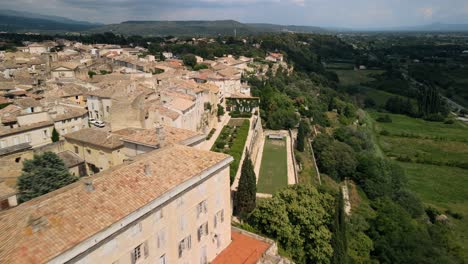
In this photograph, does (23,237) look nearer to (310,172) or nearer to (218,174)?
(218,174)

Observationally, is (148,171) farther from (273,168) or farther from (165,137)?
(273,168)

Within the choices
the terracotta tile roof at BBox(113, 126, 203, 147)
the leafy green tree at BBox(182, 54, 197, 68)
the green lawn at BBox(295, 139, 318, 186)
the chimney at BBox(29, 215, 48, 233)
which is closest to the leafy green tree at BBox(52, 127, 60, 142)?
the terracotta tile roof at BBox(113, 126, 203, 147)

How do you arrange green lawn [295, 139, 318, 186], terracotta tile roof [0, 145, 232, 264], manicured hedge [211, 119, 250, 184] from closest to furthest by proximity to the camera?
terracotta tile roof [0, 145, 232, 264] < manicured hedge [211, 119, 250, 184] < green lawn [295, 139, 318, 186]

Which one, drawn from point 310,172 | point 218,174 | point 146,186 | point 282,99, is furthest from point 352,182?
point 146,186

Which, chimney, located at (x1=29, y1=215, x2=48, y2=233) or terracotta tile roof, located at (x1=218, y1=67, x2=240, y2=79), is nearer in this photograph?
chimney, located at (x1=29, y1=215, x2=48, y2=233)

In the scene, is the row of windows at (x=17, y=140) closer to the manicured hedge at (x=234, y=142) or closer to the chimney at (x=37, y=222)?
the manicured hedge at (x=234, y=142)

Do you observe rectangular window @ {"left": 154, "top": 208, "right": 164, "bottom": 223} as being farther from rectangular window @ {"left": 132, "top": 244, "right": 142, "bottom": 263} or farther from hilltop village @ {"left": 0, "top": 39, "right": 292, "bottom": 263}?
rectangular window @ {"left": 132, "top": 244, "right": 142, "bottom": 263}

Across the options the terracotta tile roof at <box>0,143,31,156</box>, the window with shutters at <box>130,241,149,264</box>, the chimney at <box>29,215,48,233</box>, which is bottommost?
the terracotta tile roof at <box>0,143,31,156</box>
